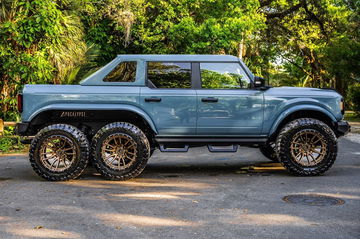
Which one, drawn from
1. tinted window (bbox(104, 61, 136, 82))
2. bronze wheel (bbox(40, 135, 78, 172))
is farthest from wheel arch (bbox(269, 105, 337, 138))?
bronze wheel (bbox(40, 135, 78, 172))

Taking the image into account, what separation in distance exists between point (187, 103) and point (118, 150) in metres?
1.37

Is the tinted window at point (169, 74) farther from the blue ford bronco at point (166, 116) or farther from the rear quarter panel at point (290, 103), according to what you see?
the rear quarter panel at point (290, 103)

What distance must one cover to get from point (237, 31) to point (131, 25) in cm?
439

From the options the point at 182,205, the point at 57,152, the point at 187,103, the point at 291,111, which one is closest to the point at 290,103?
the point at 291,111

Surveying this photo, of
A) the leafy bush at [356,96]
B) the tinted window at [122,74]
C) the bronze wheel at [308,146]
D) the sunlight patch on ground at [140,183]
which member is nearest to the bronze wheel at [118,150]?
the sunlight patch on ground at [140,183]

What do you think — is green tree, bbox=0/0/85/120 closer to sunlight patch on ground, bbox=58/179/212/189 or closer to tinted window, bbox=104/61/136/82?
tinted window, bbox=104/61/136/82

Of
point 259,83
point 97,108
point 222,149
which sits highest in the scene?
point 259,83

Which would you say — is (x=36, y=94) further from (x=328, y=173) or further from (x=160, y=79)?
(x=328, y=173)

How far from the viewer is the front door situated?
8516 millimetres

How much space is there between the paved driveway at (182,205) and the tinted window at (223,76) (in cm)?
158

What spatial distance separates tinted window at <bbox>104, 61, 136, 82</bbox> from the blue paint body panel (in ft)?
0.23

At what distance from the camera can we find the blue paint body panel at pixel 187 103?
27.2ft

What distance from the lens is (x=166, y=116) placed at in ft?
27.8

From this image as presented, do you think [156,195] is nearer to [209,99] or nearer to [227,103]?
[209,99]
